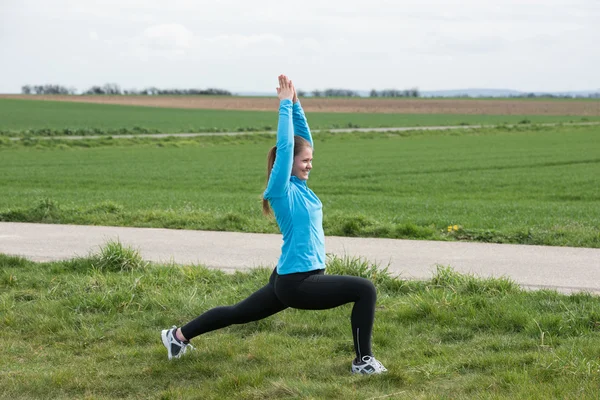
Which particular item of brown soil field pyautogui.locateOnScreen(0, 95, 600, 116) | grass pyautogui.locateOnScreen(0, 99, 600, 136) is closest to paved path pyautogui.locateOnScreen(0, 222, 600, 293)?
grass pyautogui.locateOnScreen(0, 99, 600, 136)

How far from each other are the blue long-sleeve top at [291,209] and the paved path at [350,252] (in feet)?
9.26

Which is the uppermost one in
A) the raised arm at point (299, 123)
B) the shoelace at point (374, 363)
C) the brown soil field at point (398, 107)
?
the raised arm at point (299, 123)

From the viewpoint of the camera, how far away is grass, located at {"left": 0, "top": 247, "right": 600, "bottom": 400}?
4562mm

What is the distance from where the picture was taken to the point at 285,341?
5.51m

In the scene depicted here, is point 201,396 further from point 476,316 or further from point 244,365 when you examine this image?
point 476,316

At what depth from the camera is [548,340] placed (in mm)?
5277

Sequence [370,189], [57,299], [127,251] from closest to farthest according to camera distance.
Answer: [57,299], [127,251], [370,189]

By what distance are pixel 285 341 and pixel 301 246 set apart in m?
1.10

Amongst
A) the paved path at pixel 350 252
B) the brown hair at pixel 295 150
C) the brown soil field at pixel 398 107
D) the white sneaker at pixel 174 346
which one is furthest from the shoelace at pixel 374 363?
the brown soil field at pixel 398 107

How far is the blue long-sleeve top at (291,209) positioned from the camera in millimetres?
4578

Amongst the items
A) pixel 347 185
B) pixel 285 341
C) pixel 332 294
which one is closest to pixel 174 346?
pixel 285 341

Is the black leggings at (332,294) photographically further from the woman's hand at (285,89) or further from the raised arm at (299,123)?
the woman's hand at (285,89)

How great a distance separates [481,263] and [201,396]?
174 inches

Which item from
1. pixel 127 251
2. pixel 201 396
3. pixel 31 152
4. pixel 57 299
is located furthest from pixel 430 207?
pixel 31 152
